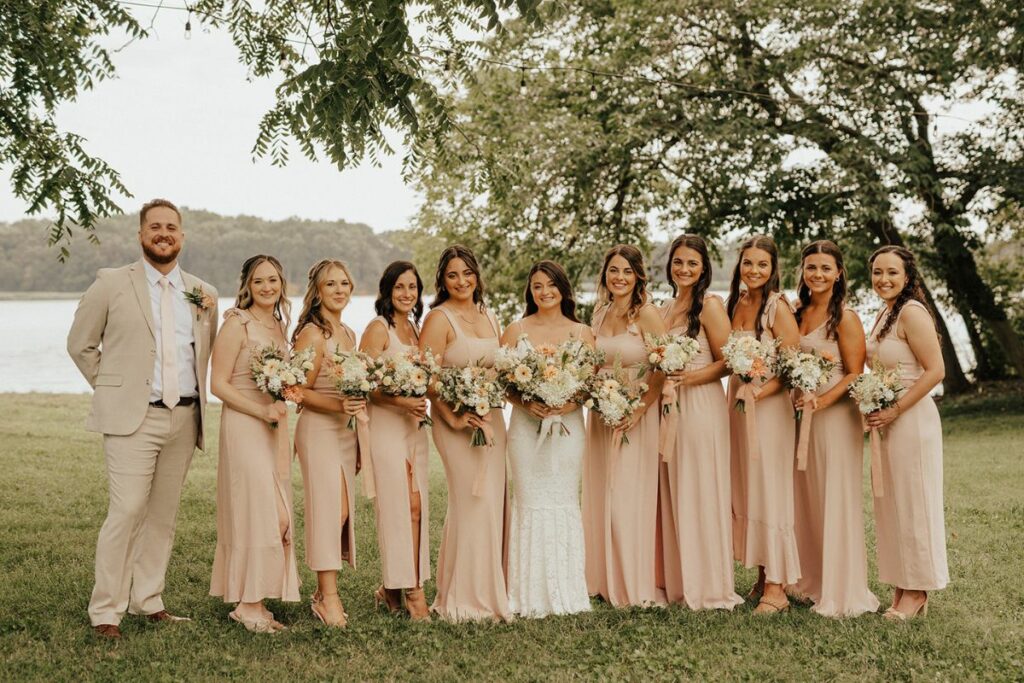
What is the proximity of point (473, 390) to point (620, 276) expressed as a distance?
141 centimetres

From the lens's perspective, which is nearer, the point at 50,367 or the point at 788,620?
the point at 788,620

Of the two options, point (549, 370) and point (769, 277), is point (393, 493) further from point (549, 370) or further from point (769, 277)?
point (769, 277)

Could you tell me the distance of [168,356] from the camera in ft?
Answer: 20.6

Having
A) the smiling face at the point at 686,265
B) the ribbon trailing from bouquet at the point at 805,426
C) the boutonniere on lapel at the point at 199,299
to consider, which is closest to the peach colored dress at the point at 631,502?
A: the smiling face at the point at 686,265

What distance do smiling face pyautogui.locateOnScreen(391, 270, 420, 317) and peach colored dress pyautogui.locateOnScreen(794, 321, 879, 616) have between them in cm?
282

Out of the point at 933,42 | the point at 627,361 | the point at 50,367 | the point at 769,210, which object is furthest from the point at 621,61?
the point at 50,367

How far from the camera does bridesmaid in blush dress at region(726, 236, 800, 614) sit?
678cm

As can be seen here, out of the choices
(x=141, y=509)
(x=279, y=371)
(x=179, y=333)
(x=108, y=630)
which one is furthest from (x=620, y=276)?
(x=108, y=630)

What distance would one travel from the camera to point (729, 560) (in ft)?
22.5

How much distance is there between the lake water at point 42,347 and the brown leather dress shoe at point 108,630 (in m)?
11.4

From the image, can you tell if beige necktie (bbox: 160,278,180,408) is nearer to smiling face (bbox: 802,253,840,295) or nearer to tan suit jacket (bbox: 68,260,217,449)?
tan suit jacket (bbox: 68,260,217,449)

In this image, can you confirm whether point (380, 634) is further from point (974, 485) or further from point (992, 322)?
point (992, 322)

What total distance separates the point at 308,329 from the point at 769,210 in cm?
1075

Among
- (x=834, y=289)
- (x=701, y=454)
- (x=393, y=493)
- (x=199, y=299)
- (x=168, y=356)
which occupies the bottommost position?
(x=393, y=493)
